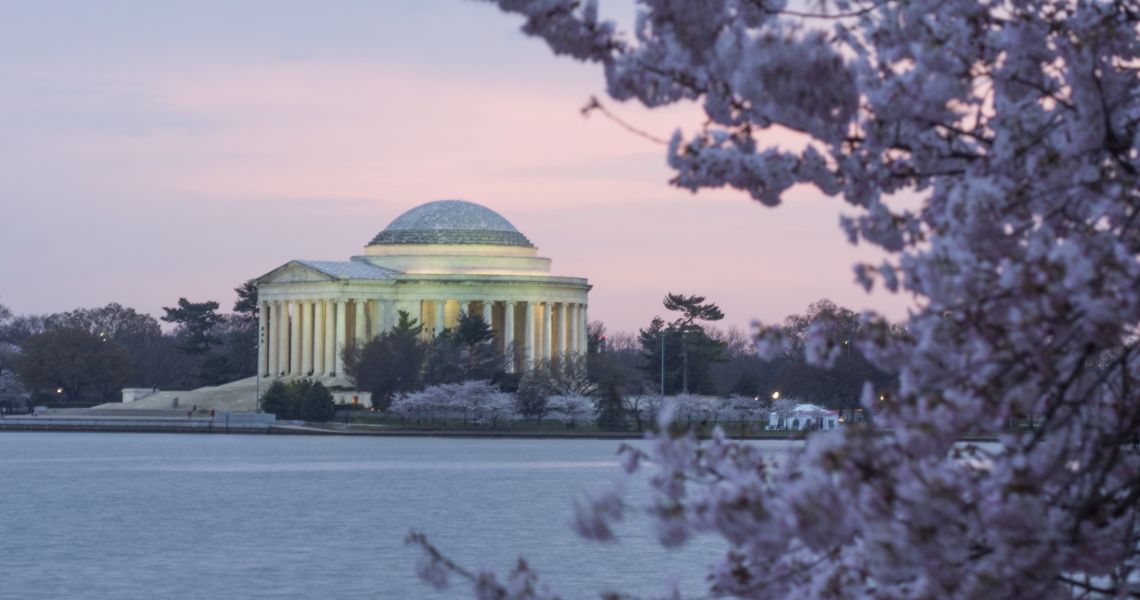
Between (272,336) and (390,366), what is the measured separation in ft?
106

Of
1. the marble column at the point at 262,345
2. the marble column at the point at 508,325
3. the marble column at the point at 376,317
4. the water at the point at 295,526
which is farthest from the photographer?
the marble column at the point at 262,345

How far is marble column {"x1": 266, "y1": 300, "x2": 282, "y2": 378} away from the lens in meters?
161

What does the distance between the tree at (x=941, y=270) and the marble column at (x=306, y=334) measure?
484ft

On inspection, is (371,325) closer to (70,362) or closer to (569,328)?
(569,328)

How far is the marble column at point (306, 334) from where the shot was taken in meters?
158

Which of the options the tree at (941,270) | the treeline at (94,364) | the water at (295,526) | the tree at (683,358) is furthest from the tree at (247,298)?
the tree at (941,270)

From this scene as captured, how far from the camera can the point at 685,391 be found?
456 ft

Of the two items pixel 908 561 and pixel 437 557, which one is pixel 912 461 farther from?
pixel 437 557

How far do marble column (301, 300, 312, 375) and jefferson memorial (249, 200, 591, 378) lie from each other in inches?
2.8

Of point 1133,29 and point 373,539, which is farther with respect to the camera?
point 373,539

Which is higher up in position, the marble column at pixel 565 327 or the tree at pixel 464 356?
the marble column at pixel 565 327

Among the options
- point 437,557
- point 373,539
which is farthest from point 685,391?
point 437,557

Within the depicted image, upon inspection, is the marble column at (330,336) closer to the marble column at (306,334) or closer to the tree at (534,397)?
the marble column at (306,334)

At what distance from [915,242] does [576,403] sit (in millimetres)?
112189
